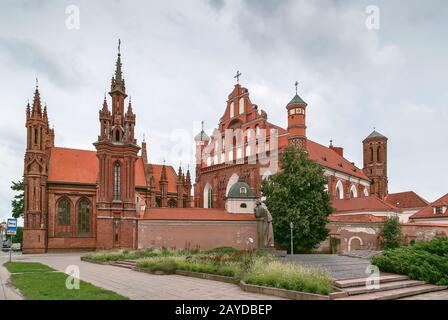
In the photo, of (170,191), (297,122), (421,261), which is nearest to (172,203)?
(170,191)

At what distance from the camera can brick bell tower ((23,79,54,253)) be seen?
135 feet

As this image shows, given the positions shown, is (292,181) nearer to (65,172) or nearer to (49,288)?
A: (49,288)

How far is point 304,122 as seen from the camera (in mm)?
45312

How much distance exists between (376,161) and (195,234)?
46.3 metres


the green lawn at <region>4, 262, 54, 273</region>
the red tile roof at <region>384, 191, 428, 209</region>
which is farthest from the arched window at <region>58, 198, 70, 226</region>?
the red tile roof at <region>384, 191, 428, 209</region>

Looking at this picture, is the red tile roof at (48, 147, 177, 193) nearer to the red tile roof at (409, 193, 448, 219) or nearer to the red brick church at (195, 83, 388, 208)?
the red brick church at (195, 83, 388, 208)

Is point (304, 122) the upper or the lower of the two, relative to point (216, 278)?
A: upper

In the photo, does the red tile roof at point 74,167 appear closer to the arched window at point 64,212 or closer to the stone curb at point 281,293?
the arched window at point 64,212

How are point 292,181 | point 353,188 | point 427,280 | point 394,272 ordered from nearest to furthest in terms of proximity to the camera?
point 427,280 < point 394,272 < point 292,181 < point 353,188

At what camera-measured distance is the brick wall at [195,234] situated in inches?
1428
